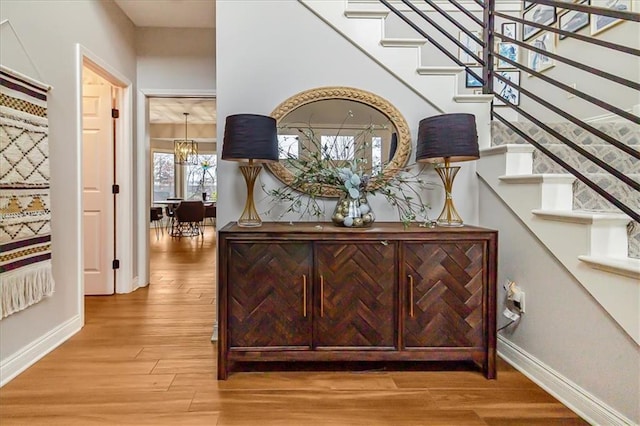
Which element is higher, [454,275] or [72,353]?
[454,275]

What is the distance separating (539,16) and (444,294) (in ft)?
10.3

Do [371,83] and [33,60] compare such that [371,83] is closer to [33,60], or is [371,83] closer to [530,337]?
[530,337]

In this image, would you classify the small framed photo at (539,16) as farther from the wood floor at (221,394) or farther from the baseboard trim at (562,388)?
the wood floor at (221,394)

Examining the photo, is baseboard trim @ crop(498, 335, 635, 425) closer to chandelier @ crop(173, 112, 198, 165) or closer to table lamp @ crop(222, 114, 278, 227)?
table lamp @ crop(222, 114, 278, 227)

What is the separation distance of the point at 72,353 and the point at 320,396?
5.34 feet

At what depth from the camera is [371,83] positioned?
2.52 m

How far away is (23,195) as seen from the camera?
2123mm

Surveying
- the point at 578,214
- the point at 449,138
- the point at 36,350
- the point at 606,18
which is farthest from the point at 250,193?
the point at 606,18

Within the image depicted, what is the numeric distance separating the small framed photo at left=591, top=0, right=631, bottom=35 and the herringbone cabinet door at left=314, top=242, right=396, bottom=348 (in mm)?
2548

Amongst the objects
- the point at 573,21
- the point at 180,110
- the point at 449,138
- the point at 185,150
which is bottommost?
the point at 449,138

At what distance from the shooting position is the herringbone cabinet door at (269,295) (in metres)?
1.99

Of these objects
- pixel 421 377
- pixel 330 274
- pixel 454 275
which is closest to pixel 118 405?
pixel 330 274

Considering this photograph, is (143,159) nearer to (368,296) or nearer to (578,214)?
(368,296)

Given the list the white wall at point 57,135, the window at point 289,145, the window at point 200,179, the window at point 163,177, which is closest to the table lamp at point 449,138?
the window at point 289,145
